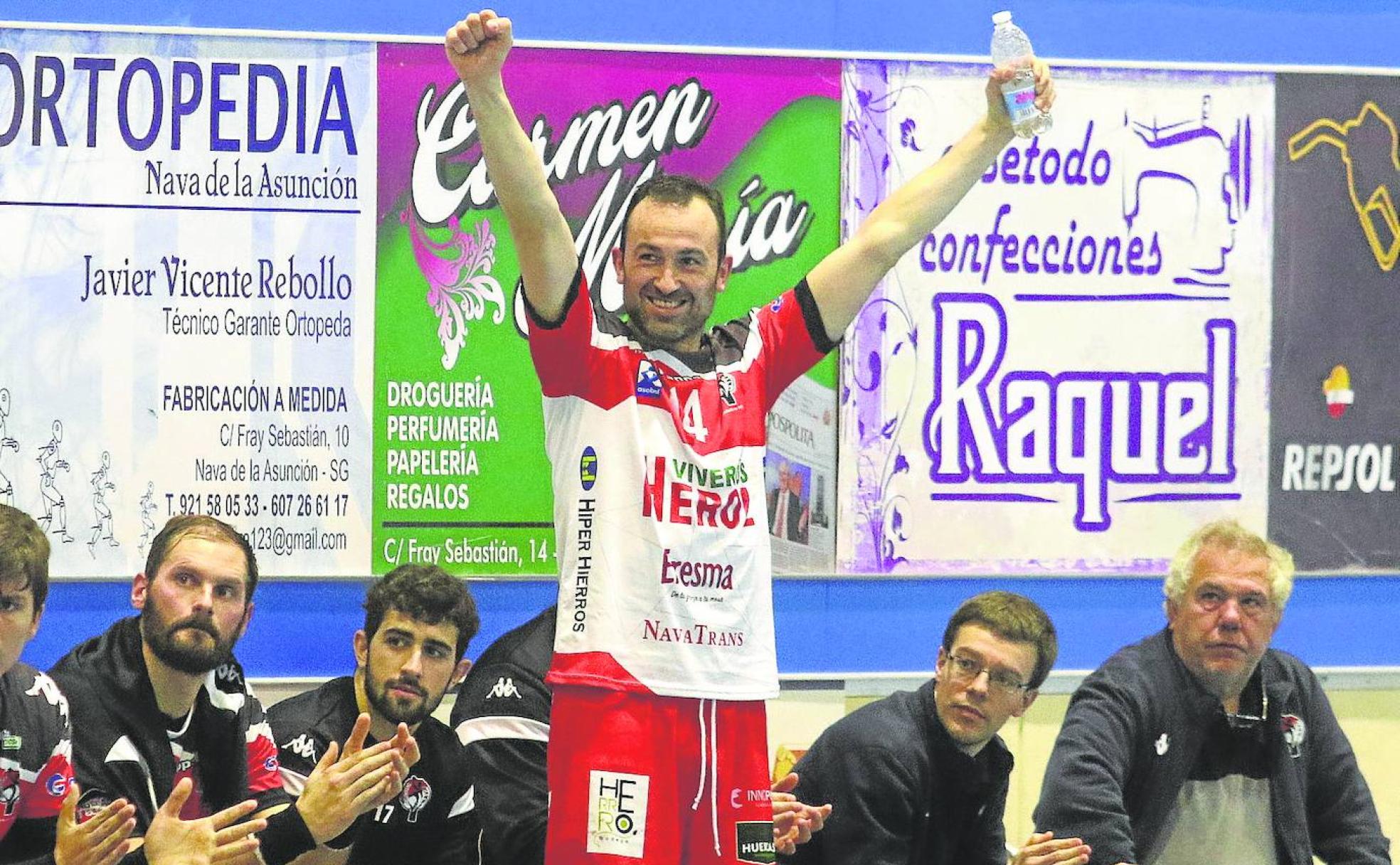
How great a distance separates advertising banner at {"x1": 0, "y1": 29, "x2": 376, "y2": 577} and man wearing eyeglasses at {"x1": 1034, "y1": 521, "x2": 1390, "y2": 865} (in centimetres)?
→ 184

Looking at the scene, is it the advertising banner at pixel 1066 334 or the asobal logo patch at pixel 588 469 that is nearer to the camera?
the asobal logo patch at pixel 588 469

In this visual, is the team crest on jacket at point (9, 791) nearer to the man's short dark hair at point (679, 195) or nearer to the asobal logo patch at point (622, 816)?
the asobal logo patch at point (622, 816)

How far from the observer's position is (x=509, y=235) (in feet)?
14.5

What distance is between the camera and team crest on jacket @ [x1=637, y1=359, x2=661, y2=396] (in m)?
2.68

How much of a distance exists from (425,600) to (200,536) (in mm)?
539

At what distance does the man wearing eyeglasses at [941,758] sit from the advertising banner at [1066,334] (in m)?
0.96

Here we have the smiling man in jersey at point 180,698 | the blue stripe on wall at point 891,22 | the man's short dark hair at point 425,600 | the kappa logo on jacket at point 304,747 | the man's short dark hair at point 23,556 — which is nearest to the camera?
the man's short dark hair at point 23,556

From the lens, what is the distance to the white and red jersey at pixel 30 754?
300 centimetres

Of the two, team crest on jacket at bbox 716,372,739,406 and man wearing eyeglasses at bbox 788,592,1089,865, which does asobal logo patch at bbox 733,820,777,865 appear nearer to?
team crest on jacket at bbox 716,372,739,406

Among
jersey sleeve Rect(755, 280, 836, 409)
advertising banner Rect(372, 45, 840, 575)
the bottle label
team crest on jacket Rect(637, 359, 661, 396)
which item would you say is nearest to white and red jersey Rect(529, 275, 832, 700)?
team crest on jacket Rect(637, 359, 661, 396)

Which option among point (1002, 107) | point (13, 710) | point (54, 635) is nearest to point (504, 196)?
point (1002, 107)

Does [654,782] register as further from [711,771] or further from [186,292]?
[186,292]

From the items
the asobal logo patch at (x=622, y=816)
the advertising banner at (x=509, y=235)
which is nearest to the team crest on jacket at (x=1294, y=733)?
the advertising banner at (x=509, y=235)

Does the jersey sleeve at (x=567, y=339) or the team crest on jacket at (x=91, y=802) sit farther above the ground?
the jersey sleeve at (x=567, y=339)
